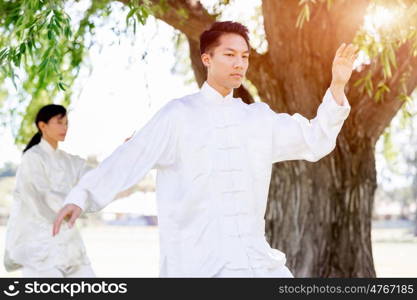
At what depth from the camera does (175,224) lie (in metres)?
4.46

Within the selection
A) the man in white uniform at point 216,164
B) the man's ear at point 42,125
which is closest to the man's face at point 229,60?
the man in white uniform at point 216,164

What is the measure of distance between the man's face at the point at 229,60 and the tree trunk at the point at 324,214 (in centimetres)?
411

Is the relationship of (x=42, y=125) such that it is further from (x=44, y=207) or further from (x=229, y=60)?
(x=229, y=60)

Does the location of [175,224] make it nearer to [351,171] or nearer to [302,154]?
[302,154]

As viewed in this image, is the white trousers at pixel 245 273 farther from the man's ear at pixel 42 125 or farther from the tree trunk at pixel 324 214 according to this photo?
the tree trunk at pixel 324 214

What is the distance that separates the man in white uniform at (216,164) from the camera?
14.4 ft

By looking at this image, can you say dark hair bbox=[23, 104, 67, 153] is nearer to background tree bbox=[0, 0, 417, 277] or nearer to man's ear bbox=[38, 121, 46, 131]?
man's ear bbox=[38, 121, 46, 131]

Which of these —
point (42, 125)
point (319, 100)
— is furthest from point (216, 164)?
point (319, 100)

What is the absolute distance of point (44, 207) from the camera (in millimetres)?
7348

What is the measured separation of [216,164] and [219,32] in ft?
2.05

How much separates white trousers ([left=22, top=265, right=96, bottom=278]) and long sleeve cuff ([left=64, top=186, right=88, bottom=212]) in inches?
119

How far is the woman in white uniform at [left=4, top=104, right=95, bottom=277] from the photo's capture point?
720 centimetres

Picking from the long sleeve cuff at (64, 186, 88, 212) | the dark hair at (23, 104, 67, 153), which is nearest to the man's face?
the long sleeve cuff at (64, 186, 88, 212)

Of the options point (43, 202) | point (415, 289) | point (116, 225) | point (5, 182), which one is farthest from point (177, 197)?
point (5, 182)
